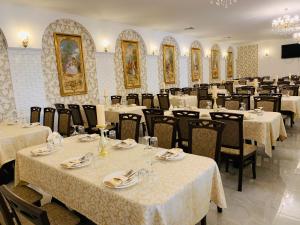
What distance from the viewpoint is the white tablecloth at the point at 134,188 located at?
1.53 m

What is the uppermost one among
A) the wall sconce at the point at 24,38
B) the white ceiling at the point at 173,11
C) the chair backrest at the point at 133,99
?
the white ceiling at the point at 173,11

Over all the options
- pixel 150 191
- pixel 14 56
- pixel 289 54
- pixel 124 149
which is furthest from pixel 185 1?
pixel 289 54

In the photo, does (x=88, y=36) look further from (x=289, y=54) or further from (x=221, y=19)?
(x=289, y=54)

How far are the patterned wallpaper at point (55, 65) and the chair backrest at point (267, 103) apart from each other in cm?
439

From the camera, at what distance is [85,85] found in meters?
→ 6.91

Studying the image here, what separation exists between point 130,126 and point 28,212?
6.98 feet

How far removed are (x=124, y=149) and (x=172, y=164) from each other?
0.67 m

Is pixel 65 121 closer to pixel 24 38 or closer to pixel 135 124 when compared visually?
pixel 135 124

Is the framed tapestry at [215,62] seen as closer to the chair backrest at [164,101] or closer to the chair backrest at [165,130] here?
the chair backrest at [164,101]

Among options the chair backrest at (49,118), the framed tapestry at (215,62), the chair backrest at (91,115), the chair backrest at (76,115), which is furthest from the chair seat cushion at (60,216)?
the framed tapestry at (215,62)

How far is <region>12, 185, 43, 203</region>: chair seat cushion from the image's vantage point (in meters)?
2.34

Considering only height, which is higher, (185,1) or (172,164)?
(185,1)

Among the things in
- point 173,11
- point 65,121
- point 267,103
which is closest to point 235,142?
point 267,103

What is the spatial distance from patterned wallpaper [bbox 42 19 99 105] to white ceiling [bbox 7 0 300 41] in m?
0.44
